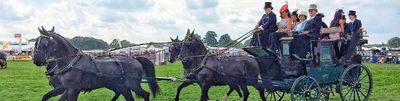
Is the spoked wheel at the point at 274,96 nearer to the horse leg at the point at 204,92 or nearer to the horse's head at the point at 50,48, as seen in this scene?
the horse leg at the point at 204,92

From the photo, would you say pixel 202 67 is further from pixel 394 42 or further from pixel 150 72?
pixel 394 42

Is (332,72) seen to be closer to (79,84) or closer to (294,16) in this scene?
(294,16)

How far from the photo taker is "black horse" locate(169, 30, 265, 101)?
457 inches

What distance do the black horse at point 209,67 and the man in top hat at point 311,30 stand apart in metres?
1.24

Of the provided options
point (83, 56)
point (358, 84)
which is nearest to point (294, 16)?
point (358, 84)

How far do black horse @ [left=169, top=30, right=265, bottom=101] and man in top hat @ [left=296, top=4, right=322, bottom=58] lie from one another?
48.8 inches

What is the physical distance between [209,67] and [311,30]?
7.52ft

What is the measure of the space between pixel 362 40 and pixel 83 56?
6.80 m

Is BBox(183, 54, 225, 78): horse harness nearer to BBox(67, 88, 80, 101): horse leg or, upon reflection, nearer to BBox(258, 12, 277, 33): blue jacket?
BBox(258, 12, 277, 33): blue jacket

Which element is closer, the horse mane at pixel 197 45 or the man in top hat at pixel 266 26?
the man in top hat at pixel 266 26

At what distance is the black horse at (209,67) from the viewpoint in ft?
38.1

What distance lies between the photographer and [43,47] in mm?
9336

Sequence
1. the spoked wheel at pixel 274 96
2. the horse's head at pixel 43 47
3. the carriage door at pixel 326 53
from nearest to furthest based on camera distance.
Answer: the horse's head at pixel 43 47, the carriage door at pixel 326 53, the spoked wheel at pixel 274 96

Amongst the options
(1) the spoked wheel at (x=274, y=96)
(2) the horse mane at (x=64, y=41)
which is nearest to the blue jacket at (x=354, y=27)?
(1) the spoked wheel at (x=274, y=96)
